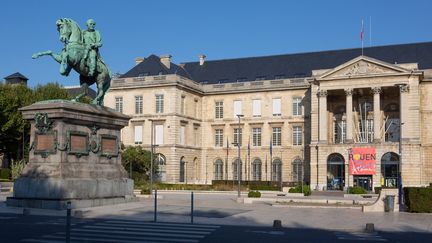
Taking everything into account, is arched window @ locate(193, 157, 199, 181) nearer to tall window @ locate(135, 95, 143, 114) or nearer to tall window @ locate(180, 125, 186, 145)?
tall window @ locate(180, 125, 186, 145)

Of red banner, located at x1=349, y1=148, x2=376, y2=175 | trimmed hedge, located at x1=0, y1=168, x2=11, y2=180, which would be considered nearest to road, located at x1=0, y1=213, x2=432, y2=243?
red banner, located at x1=349, y1=148, x2=376, y2=175

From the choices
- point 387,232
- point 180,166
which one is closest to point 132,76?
point 180,166

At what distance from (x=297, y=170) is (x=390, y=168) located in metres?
13.7

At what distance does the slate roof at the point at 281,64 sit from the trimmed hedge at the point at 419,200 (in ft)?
159

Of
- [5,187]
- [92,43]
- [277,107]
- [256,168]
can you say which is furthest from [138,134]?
[92,43]

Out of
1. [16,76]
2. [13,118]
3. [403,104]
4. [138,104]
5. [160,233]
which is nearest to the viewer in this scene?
[160,233]

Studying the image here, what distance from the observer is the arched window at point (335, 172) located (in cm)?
6906

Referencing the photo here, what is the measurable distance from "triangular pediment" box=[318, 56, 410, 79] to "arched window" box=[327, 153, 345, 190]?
31.6 feet

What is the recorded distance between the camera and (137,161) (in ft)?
221

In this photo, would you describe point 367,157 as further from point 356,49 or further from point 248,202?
point 248,202

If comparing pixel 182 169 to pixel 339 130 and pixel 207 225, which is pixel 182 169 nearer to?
pixel 339 130

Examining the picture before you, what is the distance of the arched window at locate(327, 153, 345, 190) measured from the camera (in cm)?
6906

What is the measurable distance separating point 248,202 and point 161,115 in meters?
42.4

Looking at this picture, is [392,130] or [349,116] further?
[392,130]
